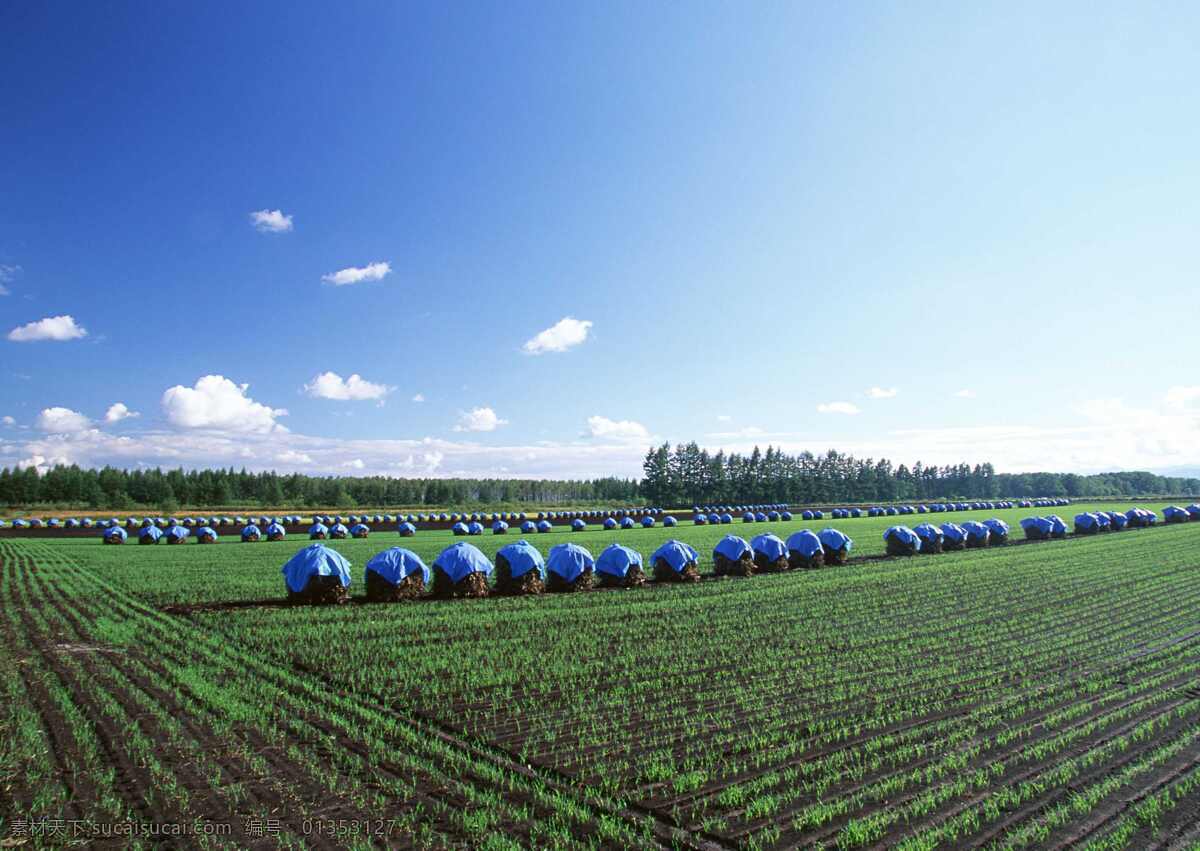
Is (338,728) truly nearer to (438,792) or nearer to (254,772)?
(254,772)

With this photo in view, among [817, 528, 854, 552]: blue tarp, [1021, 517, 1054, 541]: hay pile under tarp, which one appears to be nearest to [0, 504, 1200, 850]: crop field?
[817, 528, 854, 552]: blue tarp

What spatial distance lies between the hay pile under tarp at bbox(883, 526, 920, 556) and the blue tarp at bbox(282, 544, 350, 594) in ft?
109

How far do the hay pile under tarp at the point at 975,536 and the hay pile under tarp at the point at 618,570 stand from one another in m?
30.1

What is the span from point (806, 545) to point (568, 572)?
1469cm

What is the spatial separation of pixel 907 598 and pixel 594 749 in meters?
17.6

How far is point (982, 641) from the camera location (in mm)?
16328

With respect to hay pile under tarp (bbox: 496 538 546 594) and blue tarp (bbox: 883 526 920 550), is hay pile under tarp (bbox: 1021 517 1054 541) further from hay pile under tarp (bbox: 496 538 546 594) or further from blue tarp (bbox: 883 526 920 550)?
hay pile under tarp (bbox: 496 538 546 594)

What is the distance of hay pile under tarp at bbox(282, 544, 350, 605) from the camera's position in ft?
73.4

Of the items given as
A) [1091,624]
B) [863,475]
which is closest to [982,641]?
[1091,624]

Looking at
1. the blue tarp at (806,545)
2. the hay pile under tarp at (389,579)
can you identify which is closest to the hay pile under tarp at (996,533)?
the blue tarp at (806,545)

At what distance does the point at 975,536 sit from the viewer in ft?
149

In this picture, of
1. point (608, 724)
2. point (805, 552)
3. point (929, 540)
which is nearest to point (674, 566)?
point (805, 552)

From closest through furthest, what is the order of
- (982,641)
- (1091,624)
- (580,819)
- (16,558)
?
(580,819) → (982,641) → (1091,624) → (16,558)

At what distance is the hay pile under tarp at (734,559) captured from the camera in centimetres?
3109
